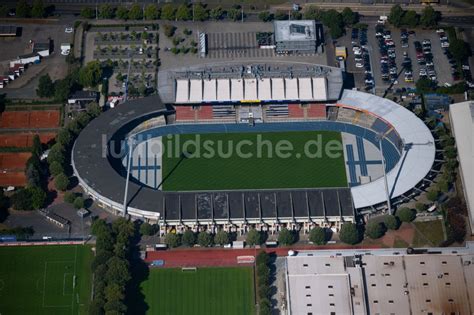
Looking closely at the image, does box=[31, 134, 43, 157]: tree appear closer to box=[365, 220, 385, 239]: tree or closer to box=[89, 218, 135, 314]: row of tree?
box=[89, 218, 135, 314]: row of tree

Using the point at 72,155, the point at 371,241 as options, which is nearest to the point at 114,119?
the point at 72,155

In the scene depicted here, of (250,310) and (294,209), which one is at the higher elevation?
(294,209)

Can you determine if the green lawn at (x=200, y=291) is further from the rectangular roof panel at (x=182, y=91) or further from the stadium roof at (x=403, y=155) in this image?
the rectangular roof panel at (x=182, y=91)

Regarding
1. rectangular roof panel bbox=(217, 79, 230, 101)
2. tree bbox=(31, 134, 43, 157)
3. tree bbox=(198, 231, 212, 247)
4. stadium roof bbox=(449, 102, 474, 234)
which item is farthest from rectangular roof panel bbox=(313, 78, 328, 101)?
tree bbox=(31, 134, 43, 157)

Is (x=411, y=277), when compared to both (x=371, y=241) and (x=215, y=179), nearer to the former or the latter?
(x=371, y=241)

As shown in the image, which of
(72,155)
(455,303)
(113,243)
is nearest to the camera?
(455,303)

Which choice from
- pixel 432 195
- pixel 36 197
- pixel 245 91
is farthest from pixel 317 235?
pixel 36 197
